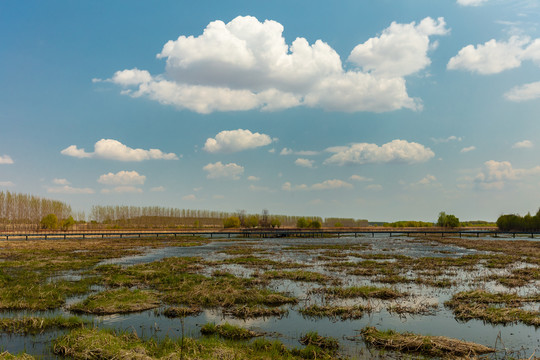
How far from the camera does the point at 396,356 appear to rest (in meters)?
10.3

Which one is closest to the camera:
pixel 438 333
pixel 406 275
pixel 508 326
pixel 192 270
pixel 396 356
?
pixel 396 356

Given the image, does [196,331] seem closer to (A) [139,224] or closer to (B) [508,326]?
(B) [508,326]

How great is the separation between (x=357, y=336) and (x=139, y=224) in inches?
5317

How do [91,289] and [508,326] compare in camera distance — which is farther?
[91,289]

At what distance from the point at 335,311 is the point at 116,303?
33.4 ft

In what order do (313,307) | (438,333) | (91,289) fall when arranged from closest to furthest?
(438,333) → (313,307) → (91,289)

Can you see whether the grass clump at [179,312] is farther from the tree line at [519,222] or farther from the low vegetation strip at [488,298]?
the tree line at [519,222]

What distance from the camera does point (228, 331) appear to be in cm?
1193

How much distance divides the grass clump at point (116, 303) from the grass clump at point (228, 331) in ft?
15.6

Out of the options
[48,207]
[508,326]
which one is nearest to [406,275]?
[508,326]

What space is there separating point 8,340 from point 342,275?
767 inches

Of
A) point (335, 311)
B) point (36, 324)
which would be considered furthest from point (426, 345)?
point (36, 324)

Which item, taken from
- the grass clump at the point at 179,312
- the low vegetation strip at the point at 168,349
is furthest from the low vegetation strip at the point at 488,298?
the grass clump at the point at 179,312

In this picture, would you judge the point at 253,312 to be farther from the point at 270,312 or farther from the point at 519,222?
the point at 519,222
